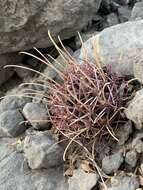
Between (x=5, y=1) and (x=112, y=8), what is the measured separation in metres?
0.62

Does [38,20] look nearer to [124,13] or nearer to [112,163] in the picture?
[124,13]

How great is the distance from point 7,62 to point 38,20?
0.30 meters

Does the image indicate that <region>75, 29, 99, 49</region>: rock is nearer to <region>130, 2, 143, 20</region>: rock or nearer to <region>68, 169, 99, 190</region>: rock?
<region>130, 2, 143, 20</region>: rock

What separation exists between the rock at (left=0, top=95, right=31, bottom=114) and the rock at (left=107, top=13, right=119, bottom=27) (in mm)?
559

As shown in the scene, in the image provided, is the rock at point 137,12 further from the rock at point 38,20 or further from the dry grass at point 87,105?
the dry grass at point 87,105

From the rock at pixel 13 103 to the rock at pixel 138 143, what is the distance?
603mm

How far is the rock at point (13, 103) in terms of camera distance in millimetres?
2295

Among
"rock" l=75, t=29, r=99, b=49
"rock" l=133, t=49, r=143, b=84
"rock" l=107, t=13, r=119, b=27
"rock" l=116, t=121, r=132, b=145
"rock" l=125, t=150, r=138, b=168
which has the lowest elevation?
"rock" l=125, t=150, r=138, b=168

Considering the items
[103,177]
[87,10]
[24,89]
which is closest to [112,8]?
[87,10]

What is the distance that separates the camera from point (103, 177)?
74.7 inches

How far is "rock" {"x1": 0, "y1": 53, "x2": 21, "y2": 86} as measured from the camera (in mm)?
2453

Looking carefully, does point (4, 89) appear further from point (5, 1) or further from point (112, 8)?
point (112, 8)

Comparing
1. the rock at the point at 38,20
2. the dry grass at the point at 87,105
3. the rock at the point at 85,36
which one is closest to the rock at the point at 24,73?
the rock at the point at 38,20

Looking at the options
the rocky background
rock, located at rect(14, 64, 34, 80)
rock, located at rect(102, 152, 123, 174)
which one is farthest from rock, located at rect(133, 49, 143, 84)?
rock, located at rect(14, 64, 34, 80)
